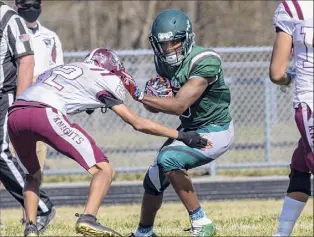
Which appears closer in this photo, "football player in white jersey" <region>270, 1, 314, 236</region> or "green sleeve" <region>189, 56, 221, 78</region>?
"football player in white jersey" <region>270, 1, 314, 236</region>

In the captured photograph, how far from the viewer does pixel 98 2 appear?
22609 millimetres

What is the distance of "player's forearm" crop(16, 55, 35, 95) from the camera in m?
8.28

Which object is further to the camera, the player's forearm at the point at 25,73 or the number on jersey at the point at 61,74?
the player's forearm at the point at 25,73

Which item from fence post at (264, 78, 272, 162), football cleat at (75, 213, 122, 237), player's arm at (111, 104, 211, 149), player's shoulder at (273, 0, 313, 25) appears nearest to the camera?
player's shoulder at (273, 0, 313, 25)

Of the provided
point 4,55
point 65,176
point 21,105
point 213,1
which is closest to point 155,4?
point 213,1

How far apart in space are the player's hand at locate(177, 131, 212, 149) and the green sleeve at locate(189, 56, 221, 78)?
44 cm

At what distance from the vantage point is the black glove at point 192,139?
7110mm

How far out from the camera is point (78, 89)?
6758 mm

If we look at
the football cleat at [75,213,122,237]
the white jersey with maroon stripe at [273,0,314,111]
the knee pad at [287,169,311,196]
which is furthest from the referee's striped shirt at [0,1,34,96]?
the white jersey with maroon stripe at [273,0,314,111]

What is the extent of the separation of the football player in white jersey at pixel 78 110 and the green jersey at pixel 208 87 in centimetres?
50

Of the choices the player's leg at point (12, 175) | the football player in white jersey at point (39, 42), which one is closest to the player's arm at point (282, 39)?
the player's leg at point (12, 175)

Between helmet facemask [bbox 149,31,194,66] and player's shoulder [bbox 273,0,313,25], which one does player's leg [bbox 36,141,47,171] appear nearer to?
helmet facemask [bbox 149,31,194,66]

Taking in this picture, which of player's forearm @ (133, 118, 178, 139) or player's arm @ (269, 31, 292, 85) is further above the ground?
player's arm @ (269, 31, 292, 85)

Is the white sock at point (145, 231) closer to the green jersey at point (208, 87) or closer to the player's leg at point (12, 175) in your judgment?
the green jersey at point (208, 87)
